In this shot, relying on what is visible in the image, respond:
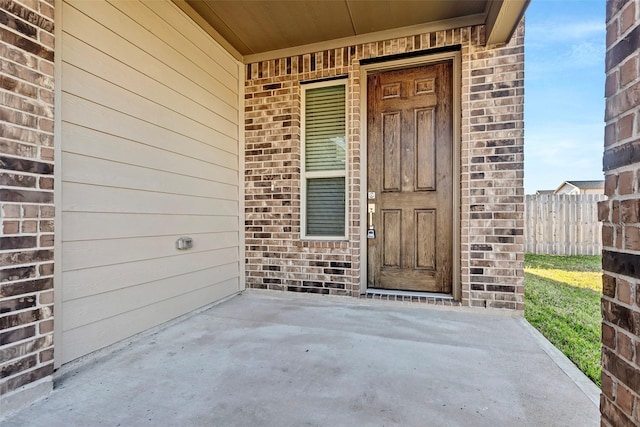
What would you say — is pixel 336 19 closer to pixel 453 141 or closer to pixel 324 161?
pixel 324 161

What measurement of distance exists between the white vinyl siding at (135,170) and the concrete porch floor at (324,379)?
13.2 inches

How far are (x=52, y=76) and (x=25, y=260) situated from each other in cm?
95

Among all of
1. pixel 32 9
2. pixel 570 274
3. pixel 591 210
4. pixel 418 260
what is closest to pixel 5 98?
pixel 32 9

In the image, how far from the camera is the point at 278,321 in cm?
262

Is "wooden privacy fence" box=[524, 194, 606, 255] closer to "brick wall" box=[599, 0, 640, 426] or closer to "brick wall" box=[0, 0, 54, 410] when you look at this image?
"brick wall" box=[599, 0, 640, 426]

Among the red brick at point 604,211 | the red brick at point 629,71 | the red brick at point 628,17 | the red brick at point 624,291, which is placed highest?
the red brick at point 628,17

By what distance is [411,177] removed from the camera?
10.4 feet

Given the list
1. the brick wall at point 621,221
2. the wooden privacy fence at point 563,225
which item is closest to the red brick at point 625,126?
the brick wall at point 621,221

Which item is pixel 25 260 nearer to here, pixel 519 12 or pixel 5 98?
pixel 5 98

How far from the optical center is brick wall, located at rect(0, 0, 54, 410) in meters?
1.39

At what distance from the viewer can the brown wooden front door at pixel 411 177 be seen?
10.2 feet

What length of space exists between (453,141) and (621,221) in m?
2.29

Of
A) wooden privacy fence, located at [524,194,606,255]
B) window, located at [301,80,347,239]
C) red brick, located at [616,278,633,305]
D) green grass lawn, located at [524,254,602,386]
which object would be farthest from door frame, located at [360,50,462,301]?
wooden privacy fence, located at [524,194,606,255]

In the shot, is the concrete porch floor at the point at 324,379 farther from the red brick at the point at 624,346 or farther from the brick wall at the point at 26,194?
the red brick at the point at 624,346
